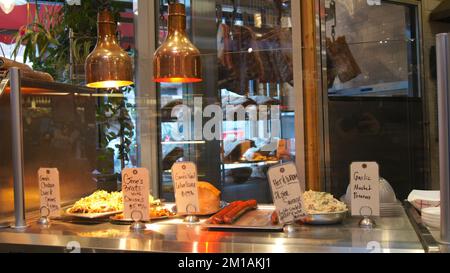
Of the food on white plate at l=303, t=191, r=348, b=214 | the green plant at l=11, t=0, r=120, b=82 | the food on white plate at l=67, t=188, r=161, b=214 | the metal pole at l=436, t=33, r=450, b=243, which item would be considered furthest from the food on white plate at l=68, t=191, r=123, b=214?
the green plant at l=11, t=0, r=120, b=82

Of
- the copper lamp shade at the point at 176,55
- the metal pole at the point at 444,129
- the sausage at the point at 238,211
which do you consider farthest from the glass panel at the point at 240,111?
the metal pole at the point at 444,129

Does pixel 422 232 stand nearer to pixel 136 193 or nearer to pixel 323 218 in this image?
pixel 323 218

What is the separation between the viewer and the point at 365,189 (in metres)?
1.73

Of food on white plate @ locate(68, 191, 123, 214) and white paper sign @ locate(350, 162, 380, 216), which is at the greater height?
white paper sign @ locate(350, 162, 380, 216)

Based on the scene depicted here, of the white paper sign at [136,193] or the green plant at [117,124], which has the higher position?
the green plant at [117,124]

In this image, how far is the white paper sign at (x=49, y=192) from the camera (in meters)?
1.98

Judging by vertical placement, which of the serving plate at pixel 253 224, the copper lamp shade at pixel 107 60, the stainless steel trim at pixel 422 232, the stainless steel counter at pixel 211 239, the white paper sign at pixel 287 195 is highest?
the copper lamp shade at pixel 107 60

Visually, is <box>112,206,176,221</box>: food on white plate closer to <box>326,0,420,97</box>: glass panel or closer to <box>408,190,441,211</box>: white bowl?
<box>408,190,441,211</box>: white bowl

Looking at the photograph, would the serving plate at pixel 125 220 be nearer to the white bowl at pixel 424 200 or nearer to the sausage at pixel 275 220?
the sausage at pixel 275 220

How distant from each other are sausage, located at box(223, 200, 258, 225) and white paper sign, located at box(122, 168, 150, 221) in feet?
1.02

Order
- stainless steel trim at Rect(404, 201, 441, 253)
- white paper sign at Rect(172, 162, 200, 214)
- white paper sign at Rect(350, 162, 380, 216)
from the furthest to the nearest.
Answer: white paper sign at Rect(172, 162, 200, 214) < white paper sign at Rect(350, 162, 380, 216) < stainless steel trim at Rect(404, 201, 441, 253)

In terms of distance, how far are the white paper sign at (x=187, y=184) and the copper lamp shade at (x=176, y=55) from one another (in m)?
0.38

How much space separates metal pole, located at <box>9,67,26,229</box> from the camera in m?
1.92
